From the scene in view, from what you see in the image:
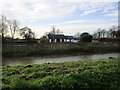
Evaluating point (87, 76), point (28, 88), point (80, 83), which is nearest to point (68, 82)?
point (80, 83)

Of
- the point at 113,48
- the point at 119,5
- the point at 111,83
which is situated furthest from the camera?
the point at 113,48

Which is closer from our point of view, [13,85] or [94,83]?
[13,85]

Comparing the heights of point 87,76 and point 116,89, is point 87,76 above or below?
above

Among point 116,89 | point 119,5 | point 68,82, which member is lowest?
point 116,89

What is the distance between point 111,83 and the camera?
3.54m

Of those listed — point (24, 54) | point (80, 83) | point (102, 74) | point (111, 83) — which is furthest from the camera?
point (24, 54)

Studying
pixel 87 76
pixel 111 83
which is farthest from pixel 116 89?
pixel 87 76

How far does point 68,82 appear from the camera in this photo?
327cm

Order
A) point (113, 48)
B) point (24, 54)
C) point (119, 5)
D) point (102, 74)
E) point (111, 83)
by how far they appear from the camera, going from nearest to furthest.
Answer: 1. point (111, 83)
2. point (102, 74)
3. point (119, 5)
4. point (24, 54)
5. point (113, 48)

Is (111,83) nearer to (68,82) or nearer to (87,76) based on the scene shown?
(87,76)

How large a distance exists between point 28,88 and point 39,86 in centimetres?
31

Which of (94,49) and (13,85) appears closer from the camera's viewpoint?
(13,85)

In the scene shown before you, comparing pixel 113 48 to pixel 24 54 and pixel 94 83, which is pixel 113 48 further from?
pixel 94 83

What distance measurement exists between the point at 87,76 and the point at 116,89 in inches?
35.8
